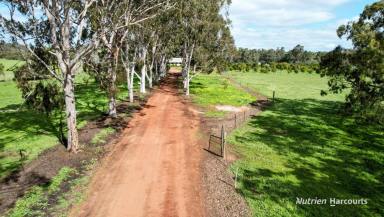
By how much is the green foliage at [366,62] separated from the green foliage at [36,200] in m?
21.0

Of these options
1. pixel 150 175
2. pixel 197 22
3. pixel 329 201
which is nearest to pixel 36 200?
pixel 150 175

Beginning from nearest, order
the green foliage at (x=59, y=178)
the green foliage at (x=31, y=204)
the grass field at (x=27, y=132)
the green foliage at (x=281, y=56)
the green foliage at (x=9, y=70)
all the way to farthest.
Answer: the green foliage at (x=31, y=204) < the green foliage at (x=59, y=178) < the grass field at (x=27, y=132) < the green foliage at (x=9, y=70) < the green foliage at (x=281, y=56)

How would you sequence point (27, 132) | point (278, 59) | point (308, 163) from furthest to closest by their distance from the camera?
point (278, 59), point (27, 132), point (308, 163)

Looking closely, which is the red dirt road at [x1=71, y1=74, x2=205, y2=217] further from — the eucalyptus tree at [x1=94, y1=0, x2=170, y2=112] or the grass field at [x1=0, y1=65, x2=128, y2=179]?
the grass field at [x1=0, y1=65, x2=128, y2=179]

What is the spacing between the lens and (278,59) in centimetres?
17288

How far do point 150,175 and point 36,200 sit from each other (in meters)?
5.32

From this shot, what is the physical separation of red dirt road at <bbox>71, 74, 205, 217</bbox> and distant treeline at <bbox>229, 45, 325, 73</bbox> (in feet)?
276

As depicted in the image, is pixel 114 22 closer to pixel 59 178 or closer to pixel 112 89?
pixel 112 89

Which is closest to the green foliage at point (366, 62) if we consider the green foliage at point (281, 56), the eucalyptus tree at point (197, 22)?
the eucalyptus tree at point (197, 22)

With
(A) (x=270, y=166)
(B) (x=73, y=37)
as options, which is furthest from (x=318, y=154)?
(B) (x=73, y=37)

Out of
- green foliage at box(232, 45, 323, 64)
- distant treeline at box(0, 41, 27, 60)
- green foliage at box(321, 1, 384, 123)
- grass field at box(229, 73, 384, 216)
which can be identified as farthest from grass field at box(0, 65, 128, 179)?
green foliage at box(232, 45, 323, 64)

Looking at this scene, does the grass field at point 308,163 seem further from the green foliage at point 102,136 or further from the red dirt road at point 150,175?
the green foliage at point 102,136

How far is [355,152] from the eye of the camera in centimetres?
2428

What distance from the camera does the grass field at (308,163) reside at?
15.8 m
